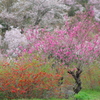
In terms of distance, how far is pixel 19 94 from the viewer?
7.60 metres

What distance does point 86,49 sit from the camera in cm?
885

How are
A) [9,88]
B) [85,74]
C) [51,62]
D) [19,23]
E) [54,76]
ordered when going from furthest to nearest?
[19,23] → [85,74] → [51,62] → [54,76] → [9,88]

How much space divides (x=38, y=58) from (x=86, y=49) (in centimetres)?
211

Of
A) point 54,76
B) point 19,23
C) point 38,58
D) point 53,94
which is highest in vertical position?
point 19,23

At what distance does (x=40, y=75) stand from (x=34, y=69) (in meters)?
0.44

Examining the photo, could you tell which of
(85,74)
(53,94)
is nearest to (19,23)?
(85,74)

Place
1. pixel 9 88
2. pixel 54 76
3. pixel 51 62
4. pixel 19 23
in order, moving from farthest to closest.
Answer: pixel 19 23 → pixel 51 62 → pixel 54 76 → pixel 9 88

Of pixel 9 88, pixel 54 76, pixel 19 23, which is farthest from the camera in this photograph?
pixel 19 23

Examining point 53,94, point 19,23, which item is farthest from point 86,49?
point 19,23

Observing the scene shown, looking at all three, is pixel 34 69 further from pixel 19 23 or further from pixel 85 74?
pixel 19 23

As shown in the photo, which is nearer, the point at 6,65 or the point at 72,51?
the point at 6,65

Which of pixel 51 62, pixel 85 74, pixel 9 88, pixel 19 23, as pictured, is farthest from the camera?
pixel 19 23

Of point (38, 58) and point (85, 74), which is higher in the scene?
point (38, 58)

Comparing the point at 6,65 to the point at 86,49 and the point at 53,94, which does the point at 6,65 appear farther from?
the point at 86,49
